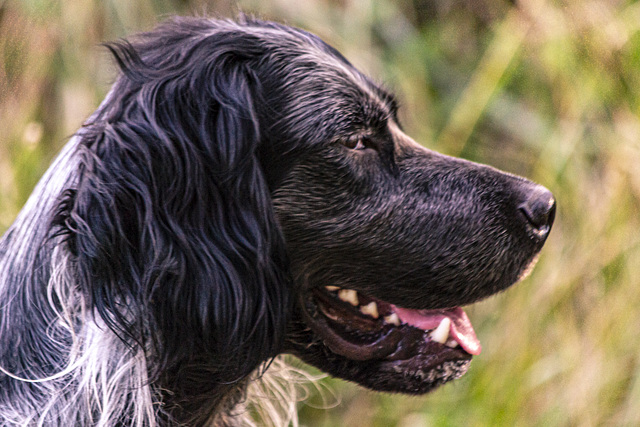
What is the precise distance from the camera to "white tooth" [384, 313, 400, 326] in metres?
2.03

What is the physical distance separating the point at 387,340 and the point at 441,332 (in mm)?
161

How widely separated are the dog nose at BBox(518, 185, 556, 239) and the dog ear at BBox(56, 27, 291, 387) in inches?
28.7

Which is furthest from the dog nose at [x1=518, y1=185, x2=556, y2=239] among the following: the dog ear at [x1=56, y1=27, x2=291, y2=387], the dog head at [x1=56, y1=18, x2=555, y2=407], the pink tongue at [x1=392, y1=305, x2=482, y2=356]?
the dog ear at [x1=56, y1=27, x2=291, y2=387]

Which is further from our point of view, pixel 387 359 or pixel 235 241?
pixel 387 359

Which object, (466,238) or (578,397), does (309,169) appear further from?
(578,397)

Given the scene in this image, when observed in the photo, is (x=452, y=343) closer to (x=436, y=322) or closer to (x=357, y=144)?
(x=436, y=322)

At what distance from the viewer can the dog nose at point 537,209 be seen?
2000 millimetres

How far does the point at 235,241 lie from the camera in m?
1.71

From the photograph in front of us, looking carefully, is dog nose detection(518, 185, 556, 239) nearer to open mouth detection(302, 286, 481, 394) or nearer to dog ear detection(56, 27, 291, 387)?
open mouth detection(302, 286, 481, 394)

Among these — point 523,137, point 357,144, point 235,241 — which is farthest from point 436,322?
point 523,137

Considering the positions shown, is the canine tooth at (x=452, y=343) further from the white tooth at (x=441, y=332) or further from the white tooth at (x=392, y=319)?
the white tooth at (x=392, y=319)

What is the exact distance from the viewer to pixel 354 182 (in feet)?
6.22

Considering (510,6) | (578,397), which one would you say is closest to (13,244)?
(578,397)

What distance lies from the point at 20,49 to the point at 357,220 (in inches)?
105
